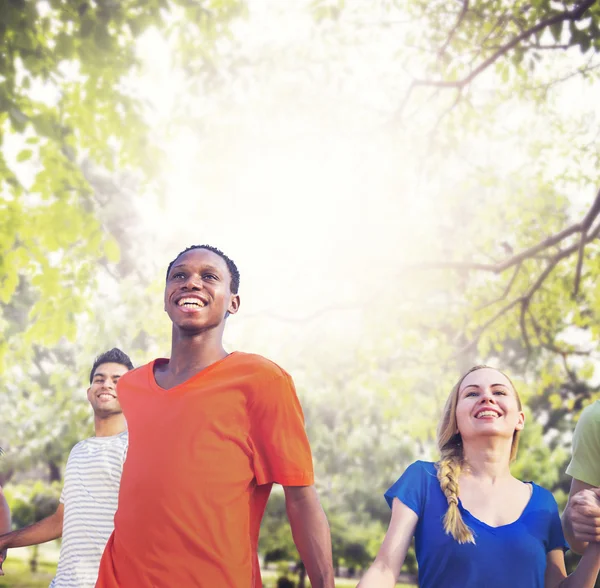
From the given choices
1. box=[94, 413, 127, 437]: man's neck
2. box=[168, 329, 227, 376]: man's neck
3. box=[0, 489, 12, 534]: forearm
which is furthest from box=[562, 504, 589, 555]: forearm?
box=[0, 489, 12, 534]: forearm

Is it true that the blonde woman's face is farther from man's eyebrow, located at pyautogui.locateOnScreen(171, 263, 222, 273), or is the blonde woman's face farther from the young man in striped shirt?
the young man in striped shirt

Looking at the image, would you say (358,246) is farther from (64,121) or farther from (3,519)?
(3,519)

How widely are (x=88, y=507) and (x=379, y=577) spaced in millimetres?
1059

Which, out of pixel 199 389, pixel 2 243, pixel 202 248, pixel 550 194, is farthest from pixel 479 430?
pixel 550 194

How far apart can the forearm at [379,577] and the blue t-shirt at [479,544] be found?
11 cm

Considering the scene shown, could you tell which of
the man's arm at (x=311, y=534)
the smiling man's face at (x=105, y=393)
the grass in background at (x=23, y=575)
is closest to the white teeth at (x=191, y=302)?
the man's arm at (x=311, y=534)

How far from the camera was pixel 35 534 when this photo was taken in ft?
7.87

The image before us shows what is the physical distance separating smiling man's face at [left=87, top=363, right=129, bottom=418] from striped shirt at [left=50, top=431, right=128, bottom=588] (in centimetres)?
17

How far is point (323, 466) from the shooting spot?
1144 cm

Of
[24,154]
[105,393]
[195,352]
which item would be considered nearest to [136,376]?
[195,352]

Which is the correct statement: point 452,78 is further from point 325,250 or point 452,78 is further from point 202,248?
point 202,248

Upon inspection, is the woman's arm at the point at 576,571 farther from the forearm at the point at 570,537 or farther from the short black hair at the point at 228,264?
the short black hair at the point at 228,264

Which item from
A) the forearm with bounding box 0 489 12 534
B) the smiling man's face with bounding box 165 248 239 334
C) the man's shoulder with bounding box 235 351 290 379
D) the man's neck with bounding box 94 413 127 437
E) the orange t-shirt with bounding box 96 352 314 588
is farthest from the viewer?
the man's neck with bounding box 94 413 127 437

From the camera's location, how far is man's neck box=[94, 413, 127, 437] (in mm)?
2650
